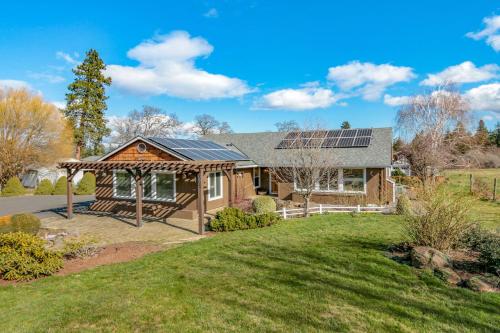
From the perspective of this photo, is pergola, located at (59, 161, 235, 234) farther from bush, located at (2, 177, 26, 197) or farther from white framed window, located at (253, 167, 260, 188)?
bush, located at (2, 177, 26, 197)

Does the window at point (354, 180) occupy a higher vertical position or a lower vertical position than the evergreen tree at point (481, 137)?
lower

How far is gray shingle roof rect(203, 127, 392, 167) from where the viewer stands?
18364mm

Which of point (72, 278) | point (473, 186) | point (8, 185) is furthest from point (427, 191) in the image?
point (8, 185)

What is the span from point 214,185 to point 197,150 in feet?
7.40

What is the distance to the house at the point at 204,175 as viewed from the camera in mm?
15367

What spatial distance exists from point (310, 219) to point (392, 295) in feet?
28.2

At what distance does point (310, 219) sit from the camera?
14500 mm

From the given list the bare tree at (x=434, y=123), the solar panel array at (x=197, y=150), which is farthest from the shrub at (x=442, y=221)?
the bare tree at (x=434, y=123)

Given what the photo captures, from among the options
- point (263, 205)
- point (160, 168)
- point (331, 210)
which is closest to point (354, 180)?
point (331, 210)

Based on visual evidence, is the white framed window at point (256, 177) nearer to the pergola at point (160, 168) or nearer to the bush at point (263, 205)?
the pergola at point (160, 168)

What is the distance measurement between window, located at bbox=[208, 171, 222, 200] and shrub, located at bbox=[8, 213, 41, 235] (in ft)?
26.1

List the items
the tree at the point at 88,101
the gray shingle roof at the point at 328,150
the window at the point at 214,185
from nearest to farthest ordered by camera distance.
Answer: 1. the window at the point at 214,185
2. the gray shingle roof at the point at 328,150
3. the tree at the point at 88,101

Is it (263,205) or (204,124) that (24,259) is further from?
(204,124)

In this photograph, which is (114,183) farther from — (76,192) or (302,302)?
(302,302)
